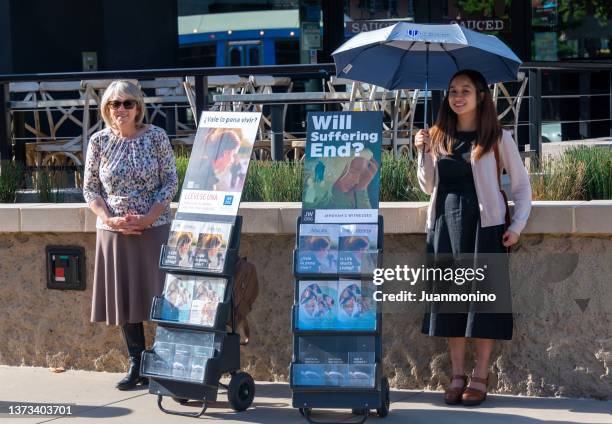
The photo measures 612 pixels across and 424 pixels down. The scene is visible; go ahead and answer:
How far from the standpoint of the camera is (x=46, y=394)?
6855 millimetres

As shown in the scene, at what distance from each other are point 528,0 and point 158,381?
8717 millimetres

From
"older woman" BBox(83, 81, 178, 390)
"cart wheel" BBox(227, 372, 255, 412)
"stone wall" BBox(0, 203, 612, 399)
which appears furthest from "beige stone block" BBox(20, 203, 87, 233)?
"cart wheel" BBox(227, 372, 255, 412)

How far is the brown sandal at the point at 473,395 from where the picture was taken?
20.7 ft

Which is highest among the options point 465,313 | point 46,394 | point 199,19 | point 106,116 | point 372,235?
point 199,19

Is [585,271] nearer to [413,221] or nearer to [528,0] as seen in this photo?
[413,221]

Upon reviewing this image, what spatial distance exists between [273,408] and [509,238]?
5.49 feet

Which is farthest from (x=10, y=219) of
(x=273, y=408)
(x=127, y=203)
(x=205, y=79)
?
(x=273, y=408)

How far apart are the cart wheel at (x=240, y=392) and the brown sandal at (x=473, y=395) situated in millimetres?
1213

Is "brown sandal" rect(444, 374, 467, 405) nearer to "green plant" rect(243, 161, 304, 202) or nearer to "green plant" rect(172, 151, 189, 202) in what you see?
"green plant" rect(243, 161, 304, 202)

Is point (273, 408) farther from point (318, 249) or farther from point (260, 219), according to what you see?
point (260, 219)

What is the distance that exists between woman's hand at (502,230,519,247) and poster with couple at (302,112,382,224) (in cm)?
73

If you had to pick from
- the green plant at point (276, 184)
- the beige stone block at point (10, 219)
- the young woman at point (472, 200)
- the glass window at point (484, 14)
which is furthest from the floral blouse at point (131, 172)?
the glass window at point (484, 14)

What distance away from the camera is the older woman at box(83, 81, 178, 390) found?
6.48 metres

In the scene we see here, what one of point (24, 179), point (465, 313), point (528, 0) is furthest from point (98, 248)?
point (528, 0)
